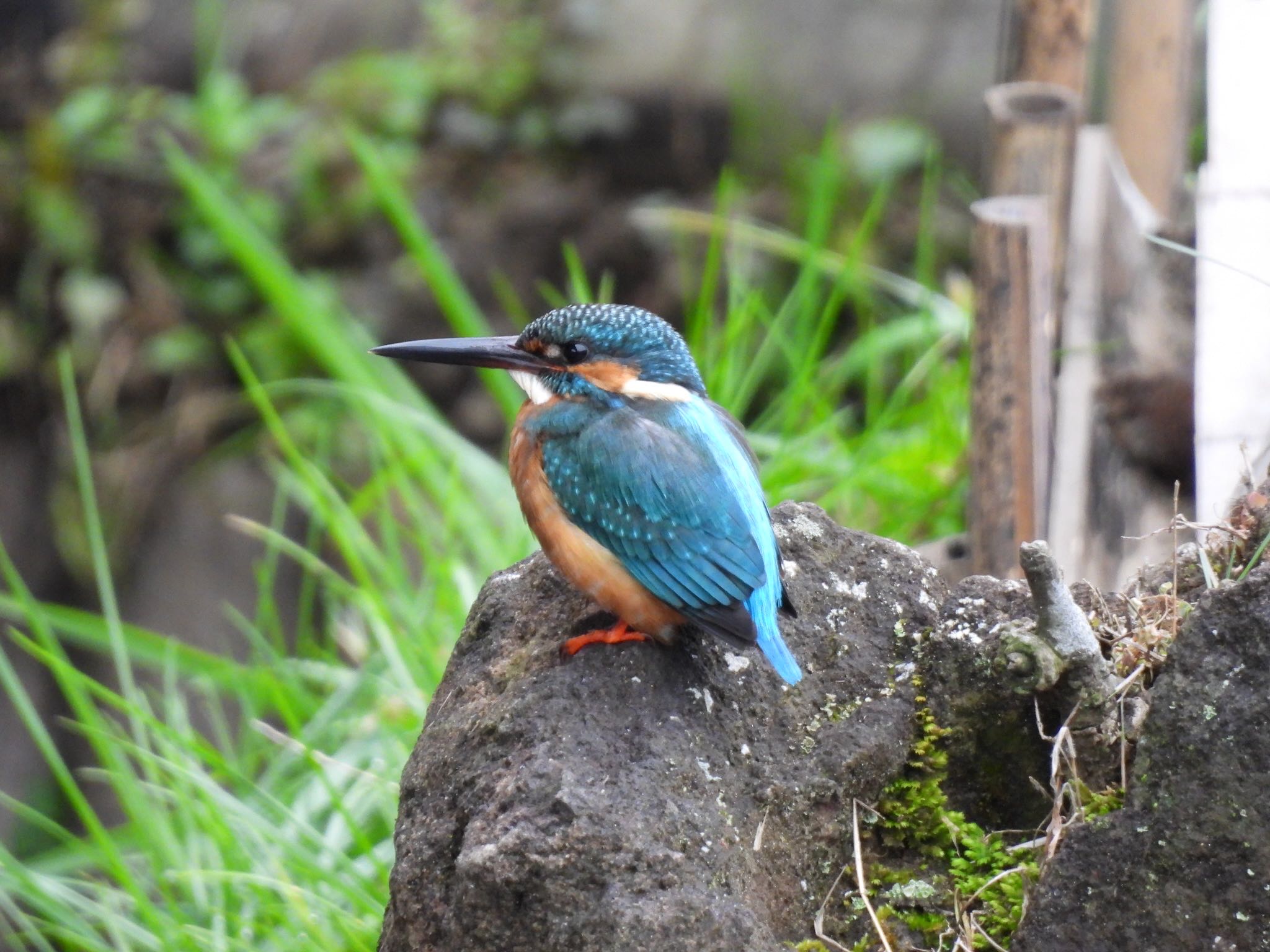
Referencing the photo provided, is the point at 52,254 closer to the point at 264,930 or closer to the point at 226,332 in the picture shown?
the point at 226,332

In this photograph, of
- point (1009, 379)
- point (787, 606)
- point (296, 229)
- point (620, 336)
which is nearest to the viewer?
point (787, 606)

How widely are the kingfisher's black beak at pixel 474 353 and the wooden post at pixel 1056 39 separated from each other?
61.5 inches

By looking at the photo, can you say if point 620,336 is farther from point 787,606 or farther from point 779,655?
point 779,655

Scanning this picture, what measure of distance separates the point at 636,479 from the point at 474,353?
17.5 inches

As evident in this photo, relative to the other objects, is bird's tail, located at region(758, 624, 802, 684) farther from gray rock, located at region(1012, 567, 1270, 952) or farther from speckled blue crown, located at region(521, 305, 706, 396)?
speckled blue crown, located at region(521, 305, 706, 396)

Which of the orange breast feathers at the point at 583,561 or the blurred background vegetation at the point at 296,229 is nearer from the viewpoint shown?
the orange breast feathers at the point at 583,561

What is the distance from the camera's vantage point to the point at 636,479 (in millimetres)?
2176

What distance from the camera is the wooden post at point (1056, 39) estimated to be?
10.2 ft

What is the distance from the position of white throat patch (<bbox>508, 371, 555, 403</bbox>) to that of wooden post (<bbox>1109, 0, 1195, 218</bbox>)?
2120 mm

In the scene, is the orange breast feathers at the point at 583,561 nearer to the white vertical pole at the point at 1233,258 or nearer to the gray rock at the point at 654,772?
the gray rock at the point at 654,772

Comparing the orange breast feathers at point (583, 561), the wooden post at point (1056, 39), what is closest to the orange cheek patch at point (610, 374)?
the orange breast feathers at point (583, 561)

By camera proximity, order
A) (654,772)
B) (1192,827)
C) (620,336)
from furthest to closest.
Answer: (620,336), (654,772), (1192,827)

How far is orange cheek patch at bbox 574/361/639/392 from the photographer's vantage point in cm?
236

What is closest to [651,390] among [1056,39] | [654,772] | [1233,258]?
[654,772]
